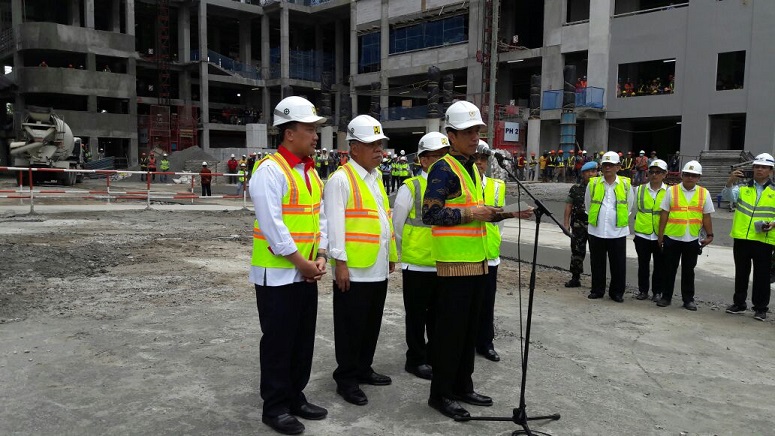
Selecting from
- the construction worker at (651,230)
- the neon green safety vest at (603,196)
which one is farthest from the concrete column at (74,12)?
the construction worker at (651,230)

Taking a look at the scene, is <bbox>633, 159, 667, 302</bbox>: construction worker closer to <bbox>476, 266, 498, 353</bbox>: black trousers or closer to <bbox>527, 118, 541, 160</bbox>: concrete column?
<bbox>476, 266, 498, 353</bbox>: black trousers

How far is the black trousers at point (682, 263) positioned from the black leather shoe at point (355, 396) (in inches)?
199

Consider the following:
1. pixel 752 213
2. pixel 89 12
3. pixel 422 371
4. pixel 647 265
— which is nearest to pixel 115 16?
pixel 89 12

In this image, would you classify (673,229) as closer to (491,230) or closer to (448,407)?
(491,230)

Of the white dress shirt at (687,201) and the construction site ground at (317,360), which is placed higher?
the white dress shirt at (687,201)

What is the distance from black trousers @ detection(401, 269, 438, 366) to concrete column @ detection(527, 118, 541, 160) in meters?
32.0

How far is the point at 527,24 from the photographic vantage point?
4203 cm

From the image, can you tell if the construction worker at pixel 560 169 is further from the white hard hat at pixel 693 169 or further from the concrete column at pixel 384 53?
the white hard hat at pixel 693 169

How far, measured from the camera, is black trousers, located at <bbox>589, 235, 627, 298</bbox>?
300 inches

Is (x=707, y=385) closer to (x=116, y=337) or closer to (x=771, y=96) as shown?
(x=116, y=337)

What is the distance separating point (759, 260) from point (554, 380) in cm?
→ 399

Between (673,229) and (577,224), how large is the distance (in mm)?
1436

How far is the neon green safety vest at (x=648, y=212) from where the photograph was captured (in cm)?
779

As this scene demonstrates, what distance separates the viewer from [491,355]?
511 cm
